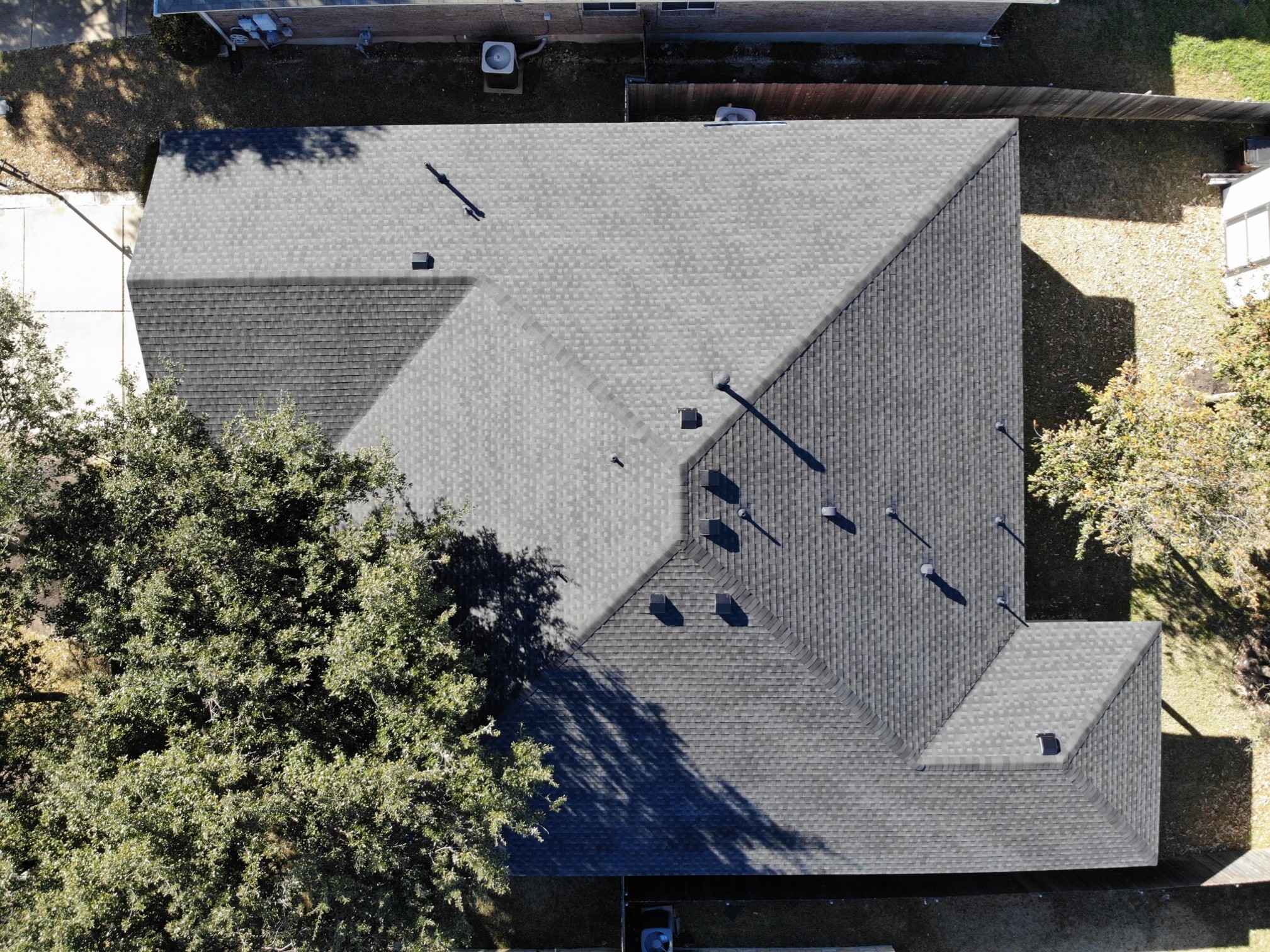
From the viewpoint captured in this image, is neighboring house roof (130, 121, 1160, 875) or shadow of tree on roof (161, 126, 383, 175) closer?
neighboring house roof (130, 121, 1160, 875)

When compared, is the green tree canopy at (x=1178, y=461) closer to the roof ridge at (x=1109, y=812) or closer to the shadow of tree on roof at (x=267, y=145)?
the roof ridge at (x=1109, y=812)

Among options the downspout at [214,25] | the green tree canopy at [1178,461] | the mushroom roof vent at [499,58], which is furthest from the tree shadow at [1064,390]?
the downspout at [214,25]

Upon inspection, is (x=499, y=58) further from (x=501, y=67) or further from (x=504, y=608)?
(x=504, y=608)

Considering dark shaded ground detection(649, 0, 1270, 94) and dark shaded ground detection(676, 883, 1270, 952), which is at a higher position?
dark shaded ground detection(649, 0, 1270, 94)

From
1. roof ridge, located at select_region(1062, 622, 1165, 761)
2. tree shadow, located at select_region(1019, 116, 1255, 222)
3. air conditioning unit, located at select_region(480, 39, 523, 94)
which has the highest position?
air conditioning unit, located at select_region(480, 39, 523, 94)

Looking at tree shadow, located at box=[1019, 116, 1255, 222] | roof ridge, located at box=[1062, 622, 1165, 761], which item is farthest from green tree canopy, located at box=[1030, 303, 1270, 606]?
tree shadow, located at box=[1019, 116, 1255, 222]

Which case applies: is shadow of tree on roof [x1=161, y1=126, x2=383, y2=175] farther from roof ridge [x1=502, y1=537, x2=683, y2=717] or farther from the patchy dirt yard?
roof ridge [x1=502, y1=537, x2=683, y2=717]

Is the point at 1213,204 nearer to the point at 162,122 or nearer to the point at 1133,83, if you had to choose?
the point at 1133,83
